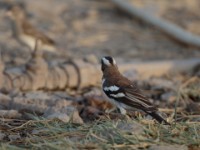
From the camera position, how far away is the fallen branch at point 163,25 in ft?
39.9

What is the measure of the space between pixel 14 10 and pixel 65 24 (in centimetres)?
103

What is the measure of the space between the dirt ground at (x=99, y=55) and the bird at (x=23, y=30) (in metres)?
0.15

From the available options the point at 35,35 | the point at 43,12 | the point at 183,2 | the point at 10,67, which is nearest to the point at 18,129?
the point at 10,67

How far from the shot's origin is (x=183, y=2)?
586 inches

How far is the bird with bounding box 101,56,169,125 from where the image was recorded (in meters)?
6.94

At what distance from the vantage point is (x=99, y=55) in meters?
11.6

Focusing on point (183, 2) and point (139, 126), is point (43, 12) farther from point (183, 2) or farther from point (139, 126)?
point (139, 126)

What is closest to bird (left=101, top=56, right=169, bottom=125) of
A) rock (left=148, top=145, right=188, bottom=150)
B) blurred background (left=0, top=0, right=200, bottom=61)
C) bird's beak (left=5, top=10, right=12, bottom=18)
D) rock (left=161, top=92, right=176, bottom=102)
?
rock (left=148, top=145, right=188, bottom=150)

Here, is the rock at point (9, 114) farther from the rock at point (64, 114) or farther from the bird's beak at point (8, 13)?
the bird's beak at point (8, 13)

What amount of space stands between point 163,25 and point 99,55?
182cm

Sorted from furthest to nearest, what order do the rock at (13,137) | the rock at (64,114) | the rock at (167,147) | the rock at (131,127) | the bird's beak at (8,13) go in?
the bird's beak at (8,13) → the rock at (64,114) → the rock at (13,137) → the rock at (131,127) → the rock at (167,147)

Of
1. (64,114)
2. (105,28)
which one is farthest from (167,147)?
(105,28)

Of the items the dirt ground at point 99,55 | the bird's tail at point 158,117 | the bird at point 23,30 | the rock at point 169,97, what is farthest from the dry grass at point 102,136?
the bird at point 23,30

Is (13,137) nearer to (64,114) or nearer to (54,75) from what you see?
(64,114)
